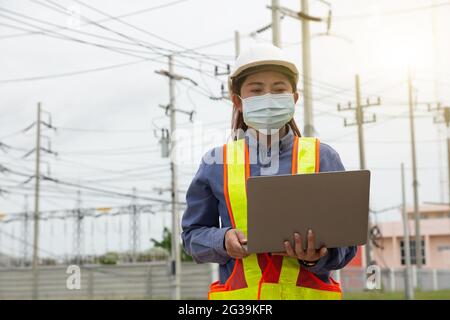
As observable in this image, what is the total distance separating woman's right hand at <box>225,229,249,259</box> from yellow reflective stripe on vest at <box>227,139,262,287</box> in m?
0.05

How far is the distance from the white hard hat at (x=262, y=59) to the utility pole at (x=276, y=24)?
33.2 feet

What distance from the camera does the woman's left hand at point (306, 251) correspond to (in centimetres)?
171

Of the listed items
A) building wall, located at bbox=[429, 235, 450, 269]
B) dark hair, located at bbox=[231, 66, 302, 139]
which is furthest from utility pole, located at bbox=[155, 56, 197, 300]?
building wall, located at bbox=[429, 235, 450, 269]

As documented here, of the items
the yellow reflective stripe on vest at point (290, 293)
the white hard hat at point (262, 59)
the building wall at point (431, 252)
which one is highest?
the white hard hat at point (262, 59)

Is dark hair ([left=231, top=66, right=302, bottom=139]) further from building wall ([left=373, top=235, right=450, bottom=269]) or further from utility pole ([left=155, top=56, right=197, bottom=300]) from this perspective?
building wall ([left=373, top=235, right=450, bottom=269])

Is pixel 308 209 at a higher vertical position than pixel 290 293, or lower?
higher

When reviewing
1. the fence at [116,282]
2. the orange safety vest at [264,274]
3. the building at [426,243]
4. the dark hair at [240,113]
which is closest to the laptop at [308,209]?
the orange safety vest at [264,274]

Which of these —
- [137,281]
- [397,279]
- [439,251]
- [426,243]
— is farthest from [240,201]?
[439,251]

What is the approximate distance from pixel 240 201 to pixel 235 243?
0.15 m

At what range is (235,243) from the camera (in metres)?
1.81

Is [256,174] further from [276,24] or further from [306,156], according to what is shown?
[276,24]

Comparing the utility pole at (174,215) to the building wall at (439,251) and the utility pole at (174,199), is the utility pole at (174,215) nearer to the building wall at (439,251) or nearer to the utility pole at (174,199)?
the utility pole at (174,199)
